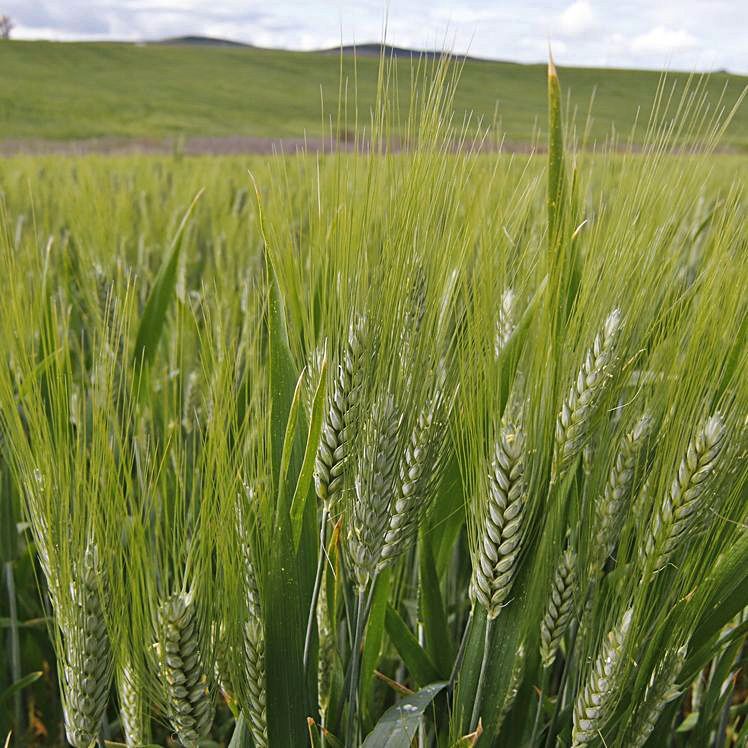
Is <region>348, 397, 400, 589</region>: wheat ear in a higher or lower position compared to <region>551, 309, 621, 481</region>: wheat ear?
lower

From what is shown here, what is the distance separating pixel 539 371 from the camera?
59 centimetres

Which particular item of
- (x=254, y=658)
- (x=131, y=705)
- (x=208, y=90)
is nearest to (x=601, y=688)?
(x=254, y=658)

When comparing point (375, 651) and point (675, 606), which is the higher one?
point (675, 606)

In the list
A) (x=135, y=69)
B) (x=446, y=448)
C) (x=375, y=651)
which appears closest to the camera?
(x=446, y=448)

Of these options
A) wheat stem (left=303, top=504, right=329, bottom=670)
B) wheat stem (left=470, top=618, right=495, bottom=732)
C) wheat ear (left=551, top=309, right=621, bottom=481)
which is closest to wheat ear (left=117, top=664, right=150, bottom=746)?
wheat stem (left=303, top=504, right=329, bottom=670)

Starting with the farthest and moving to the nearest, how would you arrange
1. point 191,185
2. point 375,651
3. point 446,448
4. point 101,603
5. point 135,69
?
1. point 135,69
2. point 191,185
3. point 375,651
4. point 446,448
5. point 101,603

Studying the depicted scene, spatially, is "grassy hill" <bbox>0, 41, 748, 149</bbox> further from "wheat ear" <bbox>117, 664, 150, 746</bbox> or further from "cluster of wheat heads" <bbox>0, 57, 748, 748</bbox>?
"wheat ear" <bbox>117, 664, 150, 746</bbox>

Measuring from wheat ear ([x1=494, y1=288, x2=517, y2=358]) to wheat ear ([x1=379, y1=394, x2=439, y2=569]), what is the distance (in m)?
0.14

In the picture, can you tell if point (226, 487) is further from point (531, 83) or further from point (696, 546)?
point (531, 83)

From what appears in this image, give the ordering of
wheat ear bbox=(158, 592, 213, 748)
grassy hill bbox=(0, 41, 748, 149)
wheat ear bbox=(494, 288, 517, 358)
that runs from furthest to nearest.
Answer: grassy hill bbox=(0, 41, 748, 149)
wheat ear bbox=(494, 288, 517, 358)
wheat ear bbox=(158, 592, 213, 748)

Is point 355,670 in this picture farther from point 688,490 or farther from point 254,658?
point 688,490

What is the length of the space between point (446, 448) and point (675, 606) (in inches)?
9.3

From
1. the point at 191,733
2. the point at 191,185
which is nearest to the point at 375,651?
the point at 191,733

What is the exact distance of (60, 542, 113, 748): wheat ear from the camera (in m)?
0.57
